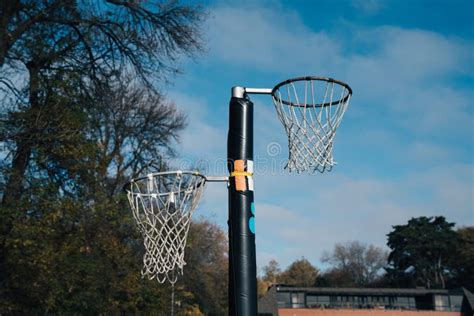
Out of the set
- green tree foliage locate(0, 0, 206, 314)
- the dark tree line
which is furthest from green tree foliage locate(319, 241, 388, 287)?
green tree foliage locate(0, 0, 206, 314)

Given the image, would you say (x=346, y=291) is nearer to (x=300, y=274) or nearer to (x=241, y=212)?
(x=300, y=274)

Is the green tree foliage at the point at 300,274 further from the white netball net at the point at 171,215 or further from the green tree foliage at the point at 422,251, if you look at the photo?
the white netball net at the point at 171,215

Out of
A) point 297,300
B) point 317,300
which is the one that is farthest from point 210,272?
point 317,300

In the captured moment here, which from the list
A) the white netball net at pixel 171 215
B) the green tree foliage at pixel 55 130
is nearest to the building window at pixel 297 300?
the green tree foliage at pixel 55 130

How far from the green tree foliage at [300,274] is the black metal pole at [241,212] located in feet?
204

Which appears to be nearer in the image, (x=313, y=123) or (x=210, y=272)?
(x=313, y=123)

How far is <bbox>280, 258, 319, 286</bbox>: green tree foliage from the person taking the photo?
66812 millimetres

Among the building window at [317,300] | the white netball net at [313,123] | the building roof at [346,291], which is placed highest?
the white netball net at [313,123]

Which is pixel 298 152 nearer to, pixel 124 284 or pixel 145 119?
pixel 124 284

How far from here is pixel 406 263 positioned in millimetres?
68000

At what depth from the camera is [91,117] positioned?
1597 centimetres

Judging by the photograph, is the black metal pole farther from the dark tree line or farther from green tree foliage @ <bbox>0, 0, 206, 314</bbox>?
the dark tree line

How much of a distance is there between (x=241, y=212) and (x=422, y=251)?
65089 millimetres

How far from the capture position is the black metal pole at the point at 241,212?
5934 millimetres
